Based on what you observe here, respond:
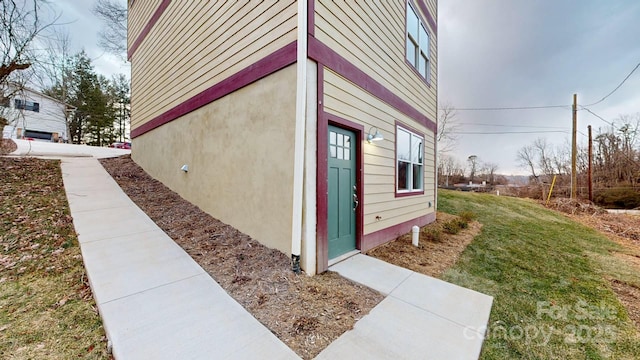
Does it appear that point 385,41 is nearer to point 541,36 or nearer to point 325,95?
point 325,95

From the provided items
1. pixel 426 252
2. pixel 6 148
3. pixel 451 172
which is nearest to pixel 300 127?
pixel 426 252

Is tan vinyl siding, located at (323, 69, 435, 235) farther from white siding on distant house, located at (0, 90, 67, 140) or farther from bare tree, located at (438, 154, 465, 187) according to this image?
bare tree, located at (438, 154, 465, 187)

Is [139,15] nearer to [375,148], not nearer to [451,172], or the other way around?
[375,148]

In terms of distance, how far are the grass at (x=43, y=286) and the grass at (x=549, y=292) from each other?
11.2 ft

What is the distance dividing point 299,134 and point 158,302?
232cm

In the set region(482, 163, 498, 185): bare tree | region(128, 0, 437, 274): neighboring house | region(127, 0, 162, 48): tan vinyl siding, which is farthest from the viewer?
region(482, 163, 498, 185): bare tree

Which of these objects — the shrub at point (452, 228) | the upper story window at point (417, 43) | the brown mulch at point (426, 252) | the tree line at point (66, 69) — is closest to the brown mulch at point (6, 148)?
the tree line at point (66, 69)

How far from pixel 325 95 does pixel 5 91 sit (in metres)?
9.88

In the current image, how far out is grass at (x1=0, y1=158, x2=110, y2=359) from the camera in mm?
1828

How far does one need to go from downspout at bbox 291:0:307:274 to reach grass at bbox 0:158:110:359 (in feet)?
6.22

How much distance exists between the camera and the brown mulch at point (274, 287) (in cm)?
216

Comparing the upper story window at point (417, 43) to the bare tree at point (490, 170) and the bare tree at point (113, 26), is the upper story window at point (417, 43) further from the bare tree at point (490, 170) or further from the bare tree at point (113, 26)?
the bare tree at point (490, 170)

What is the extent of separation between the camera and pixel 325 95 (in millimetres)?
3361

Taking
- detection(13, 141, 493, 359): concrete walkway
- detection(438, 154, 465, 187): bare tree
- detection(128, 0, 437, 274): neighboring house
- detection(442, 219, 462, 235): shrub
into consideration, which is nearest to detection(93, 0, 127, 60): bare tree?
detection(128, 0, 437, 274): neighboring house
